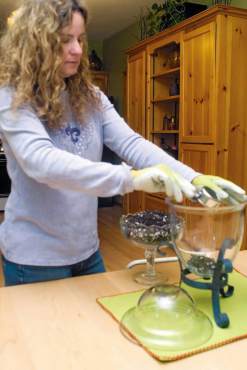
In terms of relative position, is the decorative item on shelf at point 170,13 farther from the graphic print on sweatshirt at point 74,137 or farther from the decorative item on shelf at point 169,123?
the graphic print on sweatshirt at point 74,137

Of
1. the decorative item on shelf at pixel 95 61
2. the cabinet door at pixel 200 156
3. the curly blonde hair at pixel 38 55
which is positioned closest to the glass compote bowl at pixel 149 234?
the curly blonde hair at pixel 38 55

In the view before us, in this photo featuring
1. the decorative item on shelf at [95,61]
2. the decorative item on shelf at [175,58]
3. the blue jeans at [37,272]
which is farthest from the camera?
the decorative item on shelf at [95,61]

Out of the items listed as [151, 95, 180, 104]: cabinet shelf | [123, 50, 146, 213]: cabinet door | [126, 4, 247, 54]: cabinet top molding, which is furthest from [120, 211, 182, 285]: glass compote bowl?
[123, 50, 146, 213]: cabinet door

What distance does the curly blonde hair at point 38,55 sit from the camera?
1.09m

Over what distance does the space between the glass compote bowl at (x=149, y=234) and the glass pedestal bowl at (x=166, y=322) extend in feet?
0.62

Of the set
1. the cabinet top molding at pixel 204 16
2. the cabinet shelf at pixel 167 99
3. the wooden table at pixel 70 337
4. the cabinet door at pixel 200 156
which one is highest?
the cabinet top molding at pixel 204 16

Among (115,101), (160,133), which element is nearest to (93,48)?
(115,101)

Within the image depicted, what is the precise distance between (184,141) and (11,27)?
2346 mm

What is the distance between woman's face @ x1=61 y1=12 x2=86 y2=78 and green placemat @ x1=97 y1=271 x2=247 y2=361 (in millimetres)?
647

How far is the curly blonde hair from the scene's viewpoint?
3.59ft

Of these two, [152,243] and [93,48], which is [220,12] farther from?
[93,48]

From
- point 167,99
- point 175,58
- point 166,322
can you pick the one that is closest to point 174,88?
point 167,99

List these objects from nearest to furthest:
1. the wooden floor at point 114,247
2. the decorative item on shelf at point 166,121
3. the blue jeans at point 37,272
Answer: the blue jeans at point 37,272, the wooden floor at point 114,247, the decorative item on shelf at point 166,121

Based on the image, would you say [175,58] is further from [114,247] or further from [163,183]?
[163,183]
